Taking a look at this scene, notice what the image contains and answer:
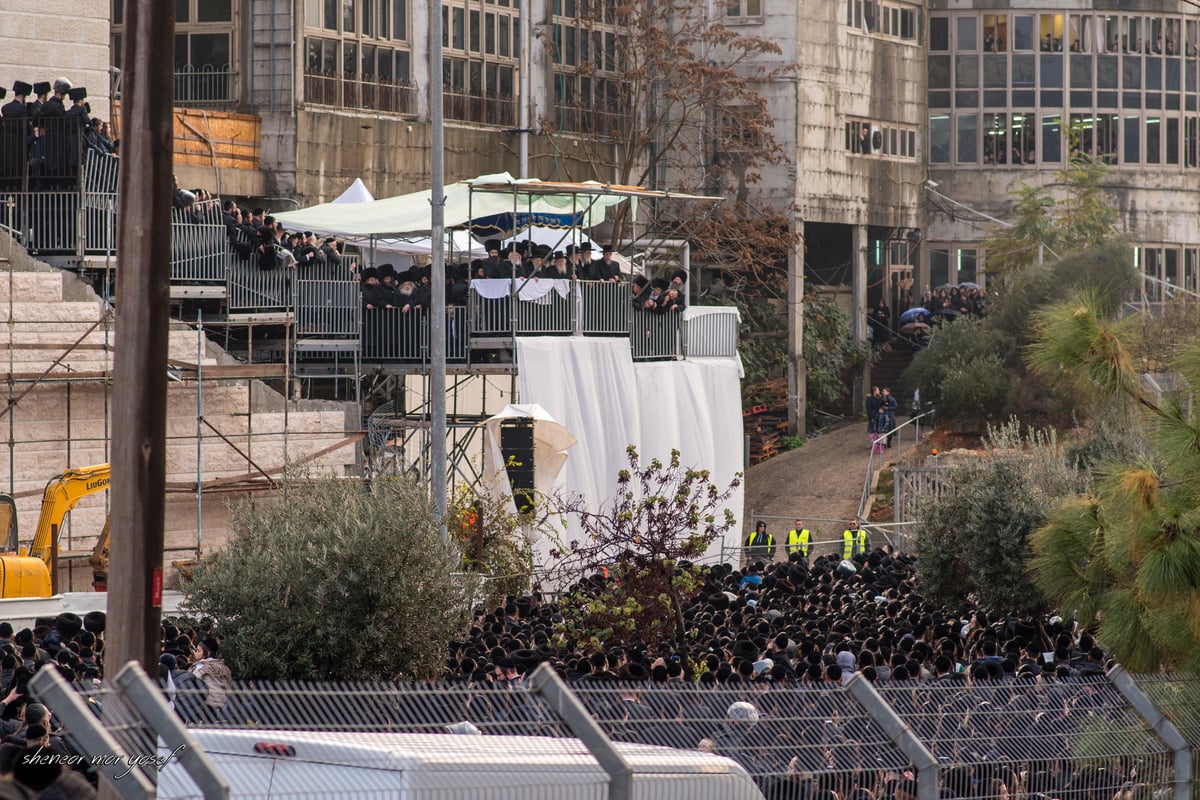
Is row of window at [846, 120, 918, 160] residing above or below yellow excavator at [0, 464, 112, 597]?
above

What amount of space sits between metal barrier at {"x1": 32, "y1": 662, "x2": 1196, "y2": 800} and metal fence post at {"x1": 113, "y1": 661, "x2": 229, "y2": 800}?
0.03 meters

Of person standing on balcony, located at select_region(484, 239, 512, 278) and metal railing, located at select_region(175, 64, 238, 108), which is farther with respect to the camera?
metal railing, located at select_region(175, 64, 238, 108)

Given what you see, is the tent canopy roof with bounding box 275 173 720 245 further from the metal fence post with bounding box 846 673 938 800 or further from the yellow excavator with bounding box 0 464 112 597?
the metal fence post with bounding box 846 673 938 800

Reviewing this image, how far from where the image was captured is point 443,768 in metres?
7.15

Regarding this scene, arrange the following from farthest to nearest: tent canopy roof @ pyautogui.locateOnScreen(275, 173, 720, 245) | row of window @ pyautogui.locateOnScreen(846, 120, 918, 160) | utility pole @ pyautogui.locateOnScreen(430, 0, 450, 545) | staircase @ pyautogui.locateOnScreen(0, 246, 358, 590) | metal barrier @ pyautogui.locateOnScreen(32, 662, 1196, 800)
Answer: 1. row of window @ pyautogui.locateOnScreen(846, 120, 918, 160)
2. tent canopy roof @ pyautogui.locateOnScreen(275, 173, 720, 245)
3. staircase @ pyautogui.locateOnScreen(0, 246, 358, 590)
4. utility pole @ pyautogui.locateOnScreen(430, 0, 450, 545)
5. metal barrier @ pyautogui.locateOnScreen(32, 662, 1196, 800)

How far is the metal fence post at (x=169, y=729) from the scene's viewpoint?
5.75 metres

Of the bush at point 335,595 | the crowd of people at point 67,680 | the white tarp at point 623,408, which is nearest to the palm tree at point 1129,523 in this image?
the crowd of people at point 67,680

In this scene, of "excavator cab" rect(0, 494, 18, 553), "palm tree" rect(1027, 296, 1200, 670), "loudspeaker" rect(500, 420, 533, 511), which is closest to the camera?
"palm tree" rect(1027, 296, 1200, 670)

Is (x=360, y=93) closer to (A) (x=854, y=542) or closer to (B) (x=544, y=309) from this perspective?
(B) (x=544, y=309)

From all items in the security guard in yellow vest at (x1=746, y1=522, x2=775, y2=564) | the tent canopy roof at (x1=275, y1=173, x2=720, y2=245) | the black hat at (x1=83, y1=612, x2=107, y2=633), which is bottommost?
the security guard in yellow vest at (x1=746, y1=522, x2=775, y2=564)

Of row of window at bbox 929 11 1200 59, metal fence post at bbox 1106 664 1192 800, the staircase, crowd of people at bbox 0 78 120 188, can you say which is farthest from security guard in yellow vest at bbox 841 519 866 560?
row of window at bbox 929 11 1200 59

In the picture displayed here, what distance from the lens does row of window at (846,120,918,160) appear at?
4816 cm

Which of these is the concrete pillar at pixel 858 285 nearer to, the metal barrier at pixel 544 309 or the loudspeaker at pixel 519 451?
the metal barrier at pixel 544 309

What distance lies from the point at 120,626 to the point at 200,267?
61.0ft
